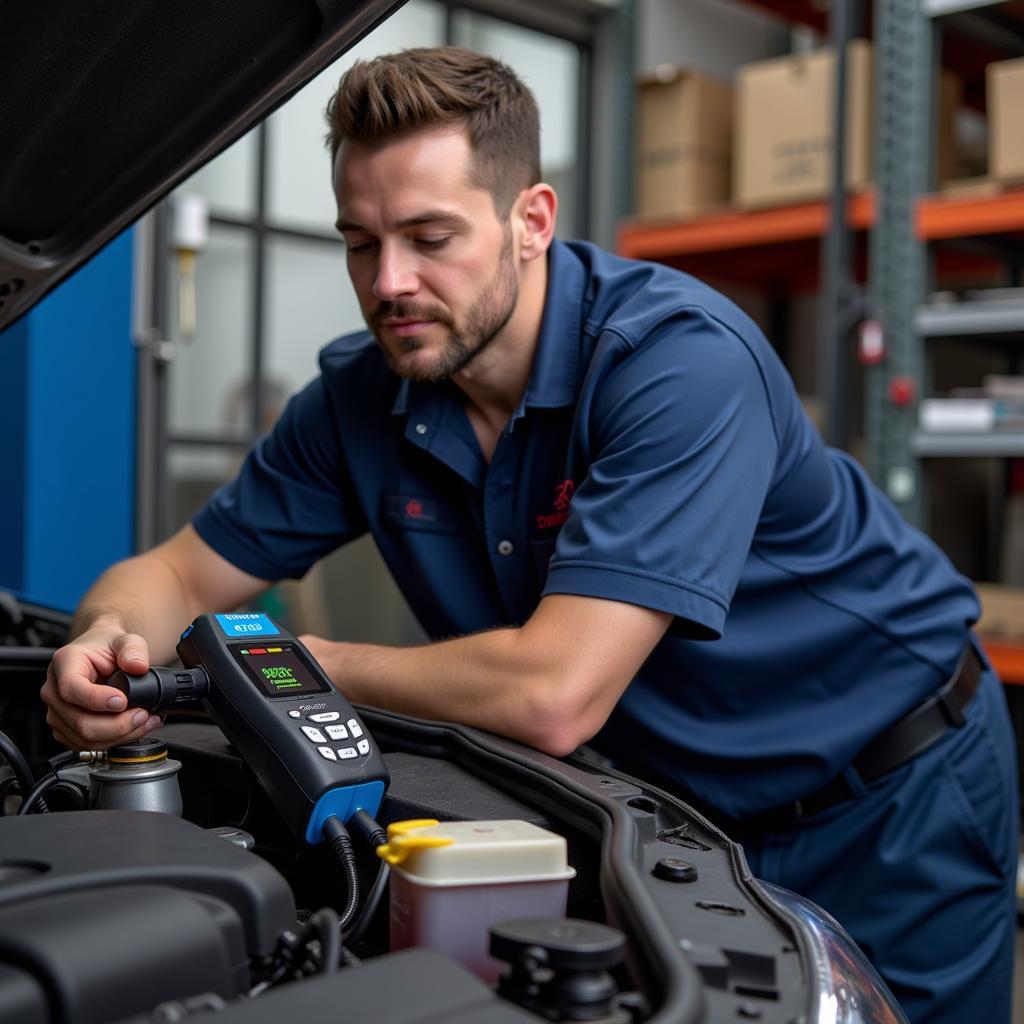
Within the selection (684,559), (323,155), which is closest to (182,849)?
(684,559)

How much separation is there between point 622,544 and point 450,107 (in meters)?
0.46

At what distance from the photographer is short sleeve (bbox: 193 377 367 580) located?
1.33 metres

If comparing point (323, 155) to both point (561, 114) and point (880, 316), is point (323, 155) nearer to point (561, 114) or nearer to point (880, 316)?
point (561, 114)

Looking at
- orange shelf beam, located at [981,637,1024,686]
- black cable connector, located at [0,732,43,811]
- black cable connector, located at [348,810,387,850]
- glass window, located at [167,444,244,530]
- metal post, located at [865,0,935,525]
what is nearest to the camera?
black cable connector, located at [348,810,387,850]

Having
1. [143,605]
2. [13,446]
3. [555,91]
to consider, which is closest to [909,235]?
[555,91]

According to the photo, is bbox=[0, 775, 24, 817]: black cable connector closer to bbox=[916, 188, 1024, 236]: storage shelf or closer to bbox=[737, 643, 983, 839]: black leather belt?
bbox=[737, 643, 983, 839]: black leather belt

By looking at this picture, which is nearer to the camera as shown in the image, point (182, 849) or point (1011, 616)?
point (182, 849)

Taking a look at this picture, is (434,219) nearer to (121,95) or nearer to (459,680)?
(121,95)

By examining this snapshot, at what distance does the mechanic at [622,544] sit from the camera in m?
0.99

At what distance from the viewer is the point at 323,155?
322 centimetres

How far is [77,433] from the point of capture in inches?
89.0

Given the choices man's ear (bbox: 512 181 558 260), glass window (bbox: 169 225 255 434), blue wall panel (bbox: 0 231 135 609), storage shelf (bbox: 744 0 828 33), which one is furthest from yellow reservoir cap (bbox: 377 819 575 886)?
storage shelf (bbox: 744 0 828 33)

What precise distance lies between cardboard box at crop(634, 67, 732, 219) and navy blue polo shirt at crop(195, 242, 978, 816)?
6.60 feet

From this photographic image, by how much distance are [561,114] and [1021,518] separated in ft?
6.33
